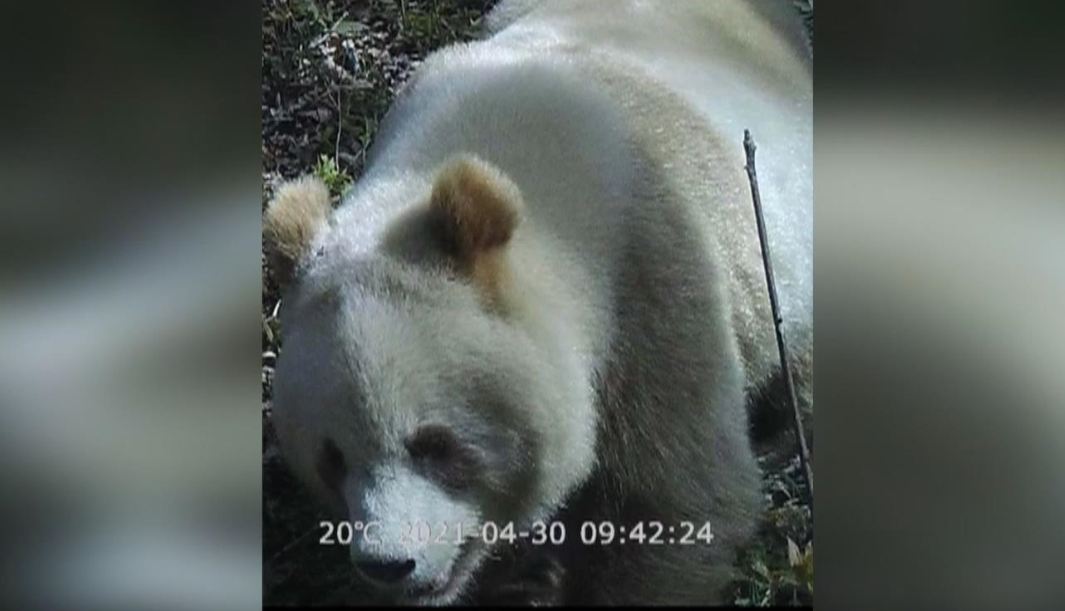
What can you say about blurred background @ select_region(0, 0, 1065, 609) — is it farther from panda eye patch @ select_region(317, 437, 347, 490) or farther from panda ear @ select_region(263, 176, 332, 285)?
panda eye patch @ select_region(317, 437, 347, 490)

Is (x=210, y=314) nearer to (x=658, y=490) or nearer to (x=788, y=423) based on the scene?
(x=658, y=490)

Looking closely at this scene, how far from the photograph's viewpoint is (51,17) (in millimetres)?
2744

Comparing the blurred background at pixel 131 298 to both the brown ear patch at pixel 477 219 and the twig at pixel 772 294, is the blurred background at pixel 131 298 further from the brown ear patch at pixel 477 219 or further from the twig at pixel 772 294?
the twig at pixel 772 294

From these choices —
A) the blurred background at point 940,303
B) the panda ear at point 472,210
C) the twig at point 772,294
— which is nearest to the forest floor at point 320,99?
the panda ear at point 472,210

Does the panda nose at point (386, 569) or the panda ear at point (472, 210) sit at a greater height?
the panda ear at point (472, 210)

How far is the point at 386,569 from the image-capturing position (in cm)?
266

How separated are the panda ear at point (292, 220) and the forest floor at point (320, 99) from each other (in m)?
0.03

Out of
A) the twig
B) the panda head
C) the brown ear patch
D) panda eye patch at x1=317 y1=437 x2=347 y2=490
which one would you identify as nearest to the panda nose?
the panda head

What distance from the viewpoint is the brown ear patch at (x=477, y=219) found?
263 centimetres

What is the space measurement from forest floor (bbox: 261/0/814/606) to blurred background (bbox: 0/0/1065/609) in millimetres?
34

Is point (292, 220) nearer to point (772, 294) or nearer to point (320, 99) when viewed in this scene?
point (320, 99)

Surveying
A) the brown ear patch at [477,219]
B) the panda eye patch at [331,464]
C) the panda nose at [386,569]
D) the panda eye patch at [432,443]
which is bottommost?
the panda nose at [386,569]


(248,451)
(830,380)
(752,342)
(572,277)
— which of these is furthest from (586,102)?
(248,451)

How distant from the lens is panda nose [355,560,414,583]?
265cm
